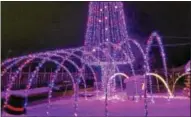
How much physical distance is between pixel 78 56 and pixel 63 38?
4.64 feet

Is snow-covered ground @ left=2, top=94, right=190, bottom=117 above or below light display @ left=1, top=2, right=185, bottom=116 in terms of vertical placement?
below

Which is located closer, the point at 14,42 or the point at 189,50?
the point at 14,42

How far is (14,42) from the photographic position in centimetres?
546

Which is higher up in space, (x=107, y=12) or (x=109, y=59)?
(x=107, y=12)

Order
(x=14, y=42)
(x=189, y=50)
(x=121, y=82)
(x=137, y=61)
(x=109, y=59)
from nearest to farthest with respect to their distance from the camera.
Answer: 1. (x=14, y=42)
2. (x=189, y=50)
3. (x=109, y=59)
4. (x=121, y=82)
5. (x=137, y=61)

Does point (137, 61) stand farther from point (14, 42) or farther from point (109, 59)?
point (14, 42)

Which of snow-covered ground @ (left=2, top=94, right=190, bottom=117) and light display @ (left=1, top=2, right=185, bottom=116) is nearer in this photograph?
snow-covered ground @ (left=2, top=94, right=190, bottom=117)

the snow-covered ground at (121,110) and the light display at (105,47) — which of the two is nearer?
the snow-covered ground at (121,110)

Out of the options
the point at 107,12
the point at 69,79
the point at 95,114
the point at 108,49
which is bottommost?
the point at 95,114

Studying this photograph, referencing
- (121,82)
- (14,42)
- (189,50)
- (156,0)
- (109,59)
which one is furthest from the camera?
(121,82)

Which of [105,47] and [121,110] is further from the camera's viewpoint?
[105,47]

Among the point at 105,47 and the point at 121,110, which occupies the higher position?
the point at 105,47

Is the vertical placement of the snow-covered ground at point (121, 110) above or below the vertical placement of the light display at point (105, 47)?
below

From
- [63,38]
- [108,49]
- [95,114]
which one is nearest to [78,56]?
[108,49]
